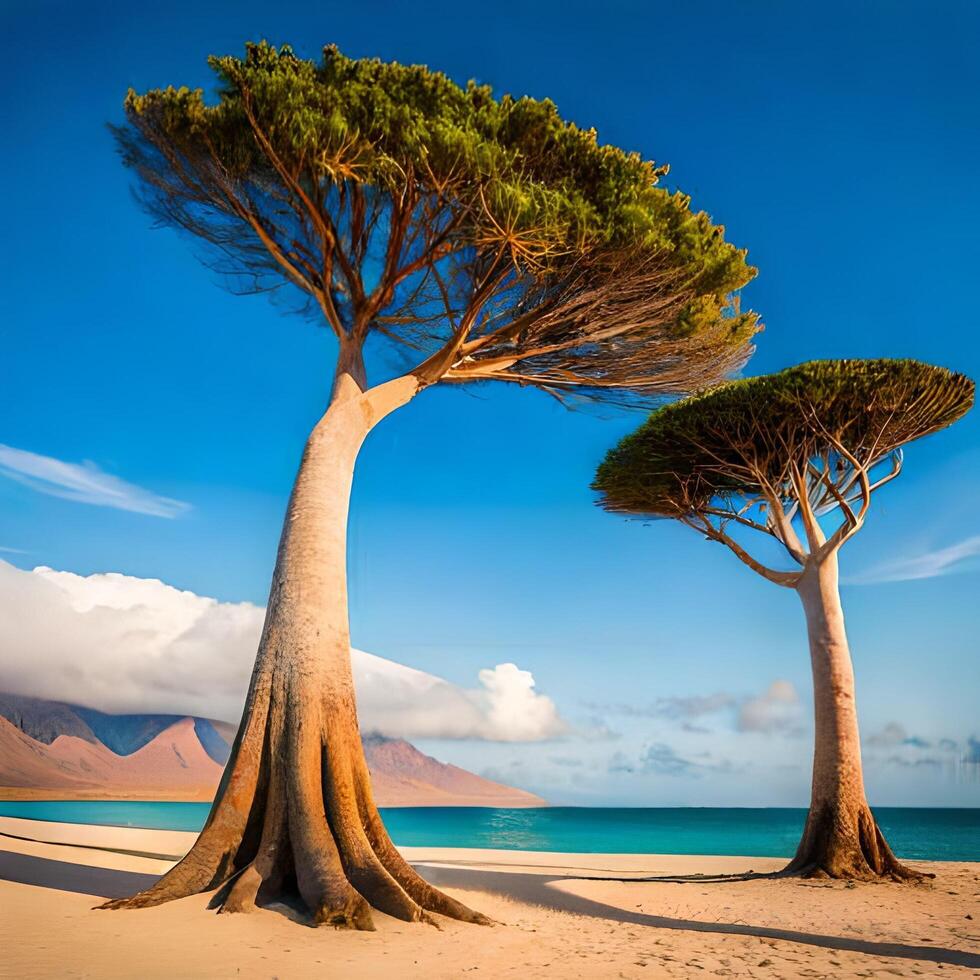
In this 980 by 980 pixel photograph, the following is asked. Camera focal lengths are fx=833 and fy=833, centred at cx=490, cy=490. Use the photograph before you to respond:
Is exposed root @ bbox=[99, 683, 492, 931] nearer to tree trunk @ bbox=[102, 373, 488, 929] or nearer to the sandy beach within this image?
tree trunk @ bbox=[102, 373, 488, 929]

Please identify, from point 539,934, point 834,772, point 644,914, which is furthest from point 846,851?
point 539,934

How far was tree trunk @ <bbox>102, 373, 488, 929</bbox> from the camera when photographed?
7637 millimetres

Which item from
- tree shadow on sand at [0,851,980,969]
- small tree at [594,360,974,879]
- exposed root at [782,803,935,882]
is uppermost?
small tree at [594,360,974,879]

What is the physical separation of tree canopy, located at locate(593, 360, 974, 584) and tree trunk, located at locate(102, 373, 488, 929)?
8.11 metres

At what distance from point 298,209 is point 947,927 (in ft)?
37.7

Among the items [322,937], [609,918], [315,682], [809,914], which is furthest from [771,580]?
[322,937]

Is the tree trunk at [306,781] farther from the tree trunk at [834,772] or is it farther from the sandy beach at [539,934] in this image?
the tree trunk at [834,772]

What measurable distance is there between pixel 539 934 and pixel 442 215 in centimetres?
826

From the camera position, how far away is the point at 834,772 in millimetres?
13562

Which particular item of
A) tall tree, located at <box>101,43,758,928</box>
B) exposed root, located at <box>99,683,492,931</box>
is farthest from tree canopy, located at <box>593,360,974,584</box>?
exposed root, located at <box>99,683,492,931</box>

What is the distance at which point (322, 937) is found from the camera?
6.80 meters

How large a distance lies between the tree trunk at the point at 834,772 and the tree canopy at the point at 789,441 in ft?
3.31

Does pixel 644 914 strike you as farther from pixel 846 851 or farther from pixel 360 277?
pixel 360 277

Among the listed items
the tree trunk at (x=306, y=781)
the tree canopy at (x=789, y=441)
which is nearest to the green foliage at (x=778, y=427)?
the tree canopy at (x=789, y=441)
